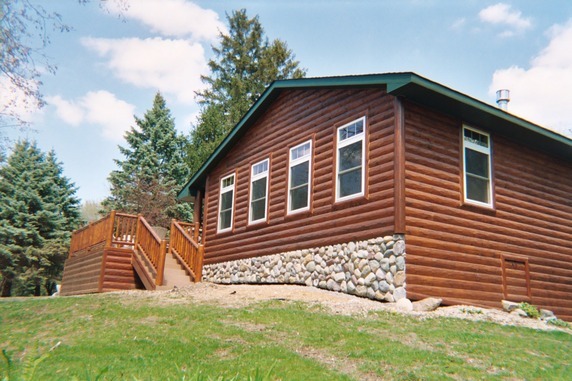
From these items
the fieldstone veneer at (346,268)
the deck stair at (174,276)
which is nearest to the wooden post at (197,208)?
the deck stair at (174,276)

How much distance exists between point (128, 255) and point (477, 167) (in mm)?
10083

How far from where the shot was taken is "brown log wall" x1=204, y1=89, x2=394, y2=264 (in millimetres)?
10703

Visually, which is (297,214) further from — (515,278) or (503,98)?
(503,98)

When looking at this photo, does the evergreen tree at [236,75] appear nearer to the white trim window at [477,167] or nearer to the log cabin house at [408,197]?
the log cabin house at [408,197]

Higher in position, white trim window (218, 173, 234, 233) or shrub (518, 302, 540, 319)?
white trim window (218, 173, 234, 233)

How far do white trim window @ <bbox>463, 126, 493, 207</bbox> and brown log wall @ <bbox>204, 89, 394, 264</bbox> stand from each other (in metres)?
2.00

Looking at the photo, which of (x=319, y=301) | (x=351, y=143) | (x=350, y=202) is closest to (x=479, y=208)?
(x=350, y=202)

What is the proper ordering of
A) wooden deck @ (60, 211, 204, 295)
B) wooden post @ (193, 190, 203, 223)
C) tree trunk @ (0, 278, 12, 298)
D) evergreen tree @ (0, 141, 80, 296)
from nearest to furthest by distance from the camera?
wooden deck @ (60, 211, 204, 295) < wooden post @ (193, 190, 203, 223) < evergreen tree @ (0, 141, 80, 296) < tree trunk @ (0, 278, 12, 298)

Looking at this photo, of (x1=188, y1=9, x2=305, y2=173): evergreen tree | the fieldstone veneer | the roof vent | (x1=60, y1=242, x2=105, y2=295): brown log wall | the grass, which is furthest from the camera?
(x1=188, y1=9, x2=305, y2=173): evergreen tree

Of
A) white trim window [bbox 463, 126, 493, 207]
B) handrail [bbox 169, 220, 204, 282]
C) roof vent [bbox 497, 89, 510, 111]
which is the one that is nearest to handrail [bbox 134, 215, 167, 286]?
handrail [bbox 169, 220, 204, 282]

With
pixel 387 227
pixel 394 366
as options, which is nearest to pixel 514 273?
pixel 387 227

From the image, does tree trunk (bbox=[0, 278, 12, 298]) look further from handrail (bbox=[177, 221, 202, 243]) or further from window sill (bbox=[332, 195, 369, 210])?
window sill (bbox=[332, 195, 369, 210])

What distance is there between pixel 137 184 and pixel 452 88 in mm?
23775

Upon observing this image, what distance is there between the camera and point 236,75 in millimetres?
35438
